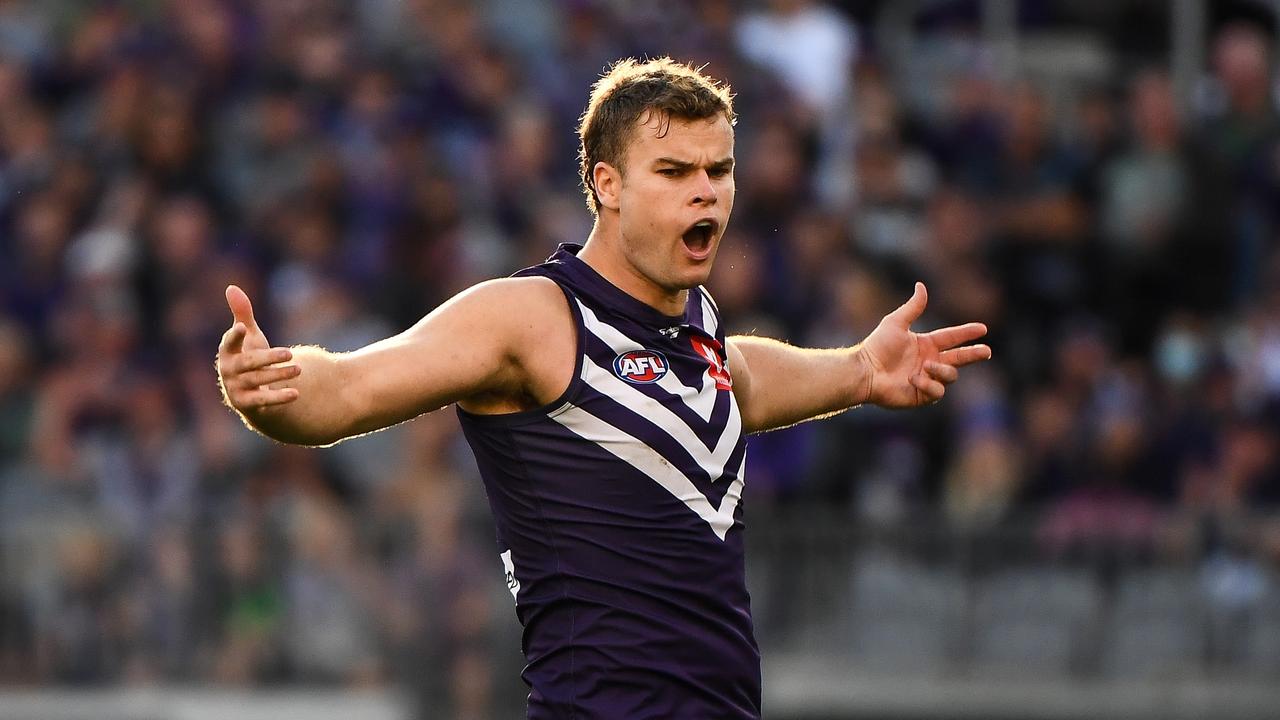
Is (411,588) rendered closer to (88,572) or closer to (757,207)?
(88,572)

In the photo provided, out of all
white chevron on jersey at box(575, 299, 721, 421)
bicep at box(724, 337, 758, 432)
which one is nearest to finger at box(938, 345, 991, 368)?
bicep at box(724, 337, 758, 432)

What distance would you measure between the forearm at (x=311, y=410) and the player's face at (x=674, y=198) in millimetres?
930

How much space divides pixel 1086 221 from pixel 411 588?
5.01m

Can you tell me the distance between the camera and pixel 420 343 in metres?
5.24

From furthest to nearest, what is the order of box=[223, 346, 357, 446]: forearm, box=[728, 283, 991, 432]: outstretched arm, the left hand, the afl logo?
the left hand, box=[728, 283, 991, 432]: outstretched arm, the afl logo, box=[223, 346, 357, 446]: forearm

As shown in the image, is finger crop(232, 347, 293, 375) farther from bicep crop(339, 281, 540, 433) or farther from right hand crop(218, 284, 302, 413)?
bicep crop(339, 281, 540, 433)

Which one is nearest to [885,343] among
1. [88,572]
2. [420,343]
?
[420,343]

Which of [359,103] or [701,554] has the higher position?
[359,103]

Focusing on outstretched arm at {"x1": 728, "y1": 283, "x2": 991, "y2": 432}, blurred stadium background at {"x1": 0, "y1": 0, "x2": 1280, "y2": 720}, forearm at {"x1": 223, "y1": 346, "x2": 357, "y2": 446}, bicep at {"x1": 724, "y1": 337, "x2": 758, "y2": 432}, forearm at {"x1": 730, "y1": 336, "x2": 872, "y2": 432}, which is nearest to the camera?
forearm at {"x1": 223, "y1": 346, "x2": 357, "y2": 446}

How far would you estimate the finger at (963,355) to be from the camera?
638cm

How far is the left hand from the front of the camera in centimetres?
649

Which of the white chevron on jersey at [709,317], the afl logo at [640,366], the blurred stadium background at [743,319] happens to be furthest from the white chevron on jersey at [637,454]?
the blurred stadium background at [743,319]

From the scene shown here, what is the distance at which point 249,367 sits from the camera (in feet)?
A: 16.0

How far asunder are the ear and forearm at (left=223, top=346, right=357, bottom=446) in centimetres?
94
